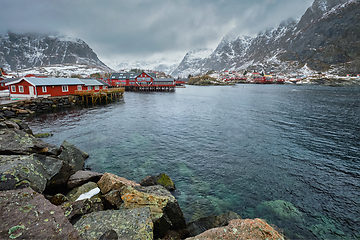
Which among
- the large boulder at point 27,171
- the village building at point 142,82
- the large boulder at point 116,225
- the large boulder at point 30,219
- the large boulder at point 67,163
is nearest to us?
the large boulder at point 30,219

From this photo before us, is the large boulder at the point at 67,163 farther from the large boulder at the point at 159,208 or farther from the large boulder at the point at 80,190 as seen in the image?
the large boulder at the point at 159,208

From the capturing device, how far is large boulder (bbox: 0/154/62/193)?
5411mm

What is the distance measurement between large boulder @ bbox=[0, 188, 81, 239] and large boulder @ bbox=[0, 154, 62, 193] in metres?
1.27

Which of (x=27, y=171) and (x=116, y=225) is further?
(x=27, y=171)

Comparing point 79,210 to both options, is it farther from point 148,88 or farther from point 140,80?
point 140,80

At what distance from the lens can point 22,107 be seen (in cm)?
3341

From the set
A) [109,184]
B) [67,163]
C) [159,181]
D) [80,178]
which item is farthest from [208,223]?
[67,163]

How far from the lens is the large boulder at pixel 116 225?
454 centimetres

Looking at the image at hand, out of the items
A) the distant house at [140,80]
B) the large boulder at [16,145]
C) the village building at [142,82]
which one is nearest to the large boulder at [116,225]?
the large boulder at [16,145]

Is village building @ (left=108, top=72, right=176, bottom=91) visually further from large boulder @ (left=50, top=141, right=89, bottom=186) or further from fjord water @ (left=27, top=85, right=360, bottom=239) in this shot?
large boulder @ (left=50, top=141, right=89, bottom=186)

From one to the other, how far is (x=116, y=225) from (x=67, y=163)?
6060 millimetres

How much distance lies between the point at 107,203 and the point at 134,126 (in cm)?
1962

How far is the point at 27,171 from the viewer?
247 inches

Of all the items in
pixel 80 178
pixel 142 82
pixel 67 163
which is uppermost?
pixel 142 82
